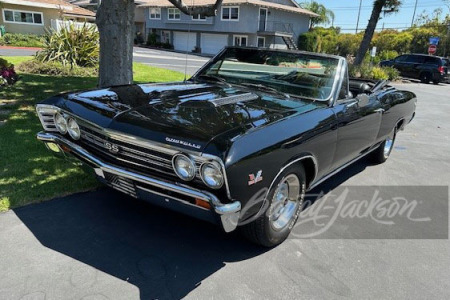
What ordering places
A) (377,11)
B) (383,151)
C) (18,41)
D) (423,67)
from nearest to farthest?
(383,151) → (377,11) → (423,67) → (18,41)

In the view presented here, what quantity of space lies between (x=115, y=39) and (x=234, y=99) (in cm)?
336

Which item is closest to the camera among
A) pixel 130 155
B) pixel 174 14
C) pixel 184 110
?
pixel 130 155

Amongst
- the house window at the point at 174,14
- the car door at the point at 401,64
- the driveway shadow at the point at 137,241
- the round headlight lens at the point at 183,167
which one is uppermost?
the house window at the point at 174,14

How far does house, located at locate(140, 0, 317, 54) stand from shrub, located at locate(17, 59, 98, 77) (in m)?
21.5

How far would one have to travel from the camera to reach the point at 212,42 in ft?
128

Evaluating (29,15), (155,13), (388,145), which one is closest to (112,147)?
(388,145)

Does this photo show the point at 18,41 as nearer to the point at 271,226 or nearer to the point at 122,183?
the point at 122,183

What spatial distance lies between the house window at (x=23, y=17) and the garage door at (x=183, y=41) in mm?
13431

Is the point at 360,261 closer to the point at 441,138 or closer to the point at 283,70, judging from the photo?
the point at 283,70

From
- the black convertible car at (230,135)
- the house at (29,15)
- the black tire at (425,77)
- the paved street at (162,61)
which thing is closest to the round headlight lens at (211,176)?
the black convertible car at (230,135)

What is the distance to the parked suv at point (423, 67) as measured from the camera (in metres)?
22.5

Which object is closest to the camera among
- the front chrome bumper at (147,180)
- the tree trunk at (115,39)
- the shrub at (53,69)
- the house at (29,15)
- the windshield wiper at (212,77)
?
the front chrome bumper at (147,180)

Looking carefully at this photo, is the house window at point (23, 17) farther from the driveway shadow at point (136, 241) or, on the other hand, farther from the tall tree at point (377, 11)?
the driveway shadow at point (136, 241)

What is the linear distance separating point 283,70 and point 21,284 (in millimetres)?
3210
